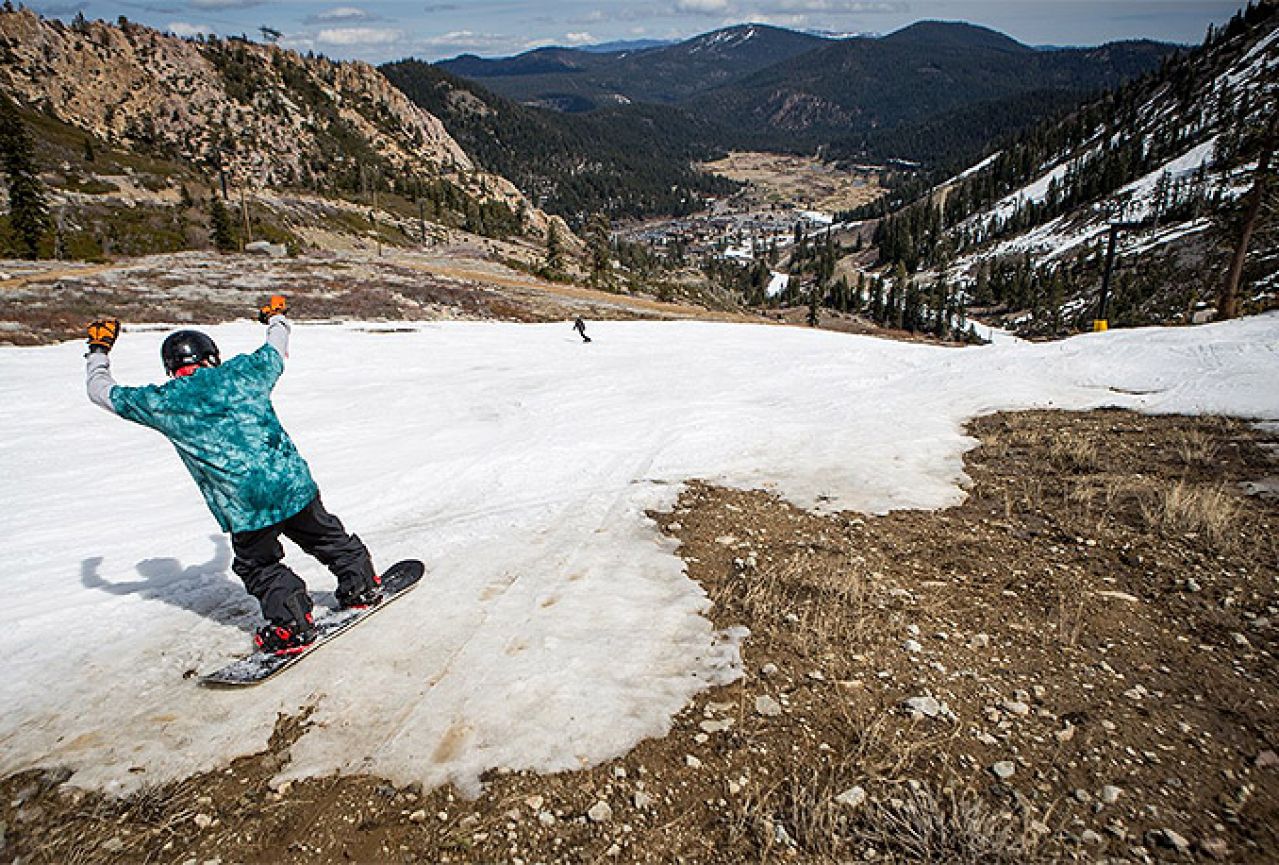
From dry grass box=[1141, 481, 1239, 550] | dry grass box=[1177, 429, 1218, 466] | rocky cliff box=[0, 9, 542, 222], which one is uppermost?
rocky cliff box=[0, 9, 542, 222]

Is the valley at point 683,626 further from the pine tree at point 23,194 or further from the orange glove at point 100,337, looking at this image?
the pine tree at point 23,194

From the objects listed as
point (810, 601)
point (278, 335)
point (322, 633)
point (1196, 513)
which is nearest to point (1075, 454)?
point (1196, 513)

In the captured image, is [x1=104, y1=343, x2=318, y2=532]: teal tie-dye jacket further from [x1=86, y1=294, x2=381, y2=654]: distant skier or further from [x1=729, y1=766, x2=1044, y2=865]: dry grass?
[x1=729, y1=766, x2=1044, y2=865]: dry grass

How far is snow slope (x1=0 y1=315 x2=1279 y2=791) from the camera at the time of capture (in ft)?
16.5

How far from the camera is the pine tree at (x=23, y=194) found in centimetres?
6381

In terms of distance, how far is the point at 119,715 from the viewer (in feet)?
17.0

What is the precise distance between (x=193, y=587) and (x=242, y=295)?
89.2 ft

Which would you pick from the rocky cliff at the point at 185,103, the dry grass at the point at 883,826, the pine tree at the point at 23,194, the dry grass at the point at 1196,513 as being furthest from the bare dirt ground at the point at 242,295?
the rocky cliff at the point at 185,103

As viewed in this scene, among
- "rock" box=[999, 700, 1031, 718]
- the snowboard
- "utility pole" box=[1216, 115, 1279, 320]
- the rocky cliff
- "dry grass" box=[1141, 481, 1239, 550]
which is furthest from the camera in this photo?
the rocky cliff

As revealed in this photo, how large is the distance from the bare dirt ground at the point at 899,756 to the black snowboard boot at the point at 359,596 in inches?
60.9

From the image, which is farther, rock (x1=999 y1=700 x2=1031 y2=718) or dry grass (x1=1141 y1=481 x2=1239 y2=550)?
dry grass (x1=1141 y1=481 x2=1239 y2=550)

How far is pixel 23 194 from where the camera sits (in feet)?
210

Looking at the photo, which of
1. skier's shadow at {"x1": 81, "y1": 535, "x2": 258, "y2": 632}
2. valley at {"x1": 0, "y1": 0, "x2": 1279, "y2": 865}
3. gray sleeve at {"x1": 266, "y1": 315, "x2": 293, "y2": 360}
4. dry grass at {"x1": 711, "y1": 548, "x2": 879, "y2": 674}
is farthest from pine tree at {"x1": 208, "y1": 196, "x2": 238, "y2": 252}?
dry grass at {"x1": 711, "y1": 548, "x2": 879, "y2": 674}

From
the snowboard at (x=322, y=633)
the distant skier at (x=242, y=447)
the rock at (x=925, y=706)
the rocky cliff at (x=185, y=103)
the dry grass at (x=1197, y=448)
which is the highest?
Result: the rocky cliff at (x=185, y=103)
